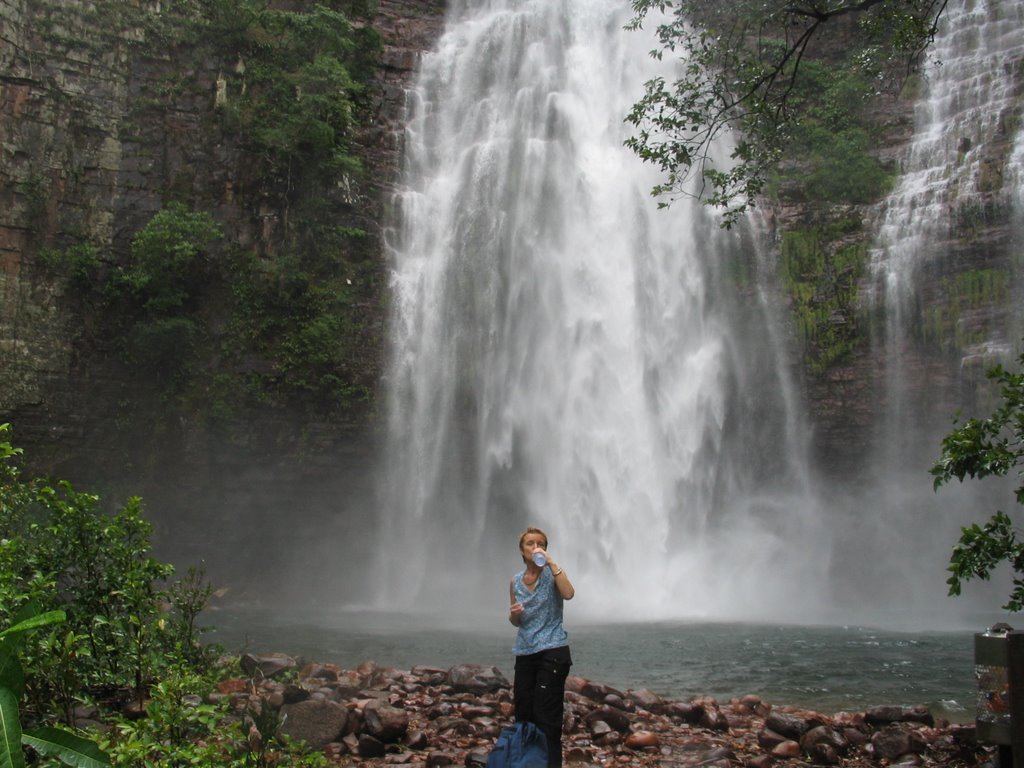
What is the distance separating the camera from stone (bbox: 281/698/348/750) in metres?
5.67

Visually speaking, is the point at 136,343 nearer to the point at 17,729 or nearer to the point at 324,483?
the point at 324,483

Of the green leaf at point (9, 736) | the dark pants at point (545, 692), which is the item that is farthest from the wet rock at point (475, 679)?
the green leaf at point (9, 736)

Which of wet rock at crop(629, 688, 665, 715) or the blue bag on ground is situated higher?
the blue bag on ground

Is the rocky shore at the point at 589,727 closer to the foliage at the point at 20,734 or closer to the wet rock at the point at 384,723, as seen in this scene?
the wet rock at the point at 384,723

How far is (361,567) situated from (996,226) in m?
16.9

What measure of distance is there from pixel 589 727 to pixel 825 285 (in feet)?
56.1

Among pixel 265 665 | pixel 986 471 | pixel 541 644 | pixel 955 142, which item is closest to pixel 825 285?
pixel 955 142

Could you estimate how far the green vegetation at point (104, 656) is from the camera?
12.8ft

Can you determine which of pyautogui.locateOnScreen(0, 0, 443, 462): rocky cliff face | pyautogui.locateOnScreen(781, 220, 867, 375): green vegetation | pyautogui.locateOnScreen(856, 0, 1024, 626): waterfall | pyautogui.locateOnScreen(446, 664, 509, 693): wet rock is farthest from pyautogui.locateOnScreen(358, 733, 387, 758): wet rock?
pyautogui.locateOnScreen(781, 220, 867, 375): green vegetation

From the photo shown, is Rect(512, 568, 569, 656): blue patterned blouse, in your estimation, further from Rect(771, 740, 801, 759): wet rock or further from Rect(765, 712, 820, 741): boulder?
Rect(765, 712, 820, 741): boulder

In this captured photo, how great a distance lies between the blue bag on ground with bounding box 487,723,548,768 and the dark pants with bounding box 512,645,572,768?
0.24ft

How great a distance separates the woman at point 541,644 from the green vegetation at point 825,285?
1736 cm

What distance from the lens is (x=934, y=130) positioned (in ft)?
70.8

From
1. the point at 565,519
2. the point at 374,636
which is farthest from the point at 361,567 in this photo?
the point at 374,636
